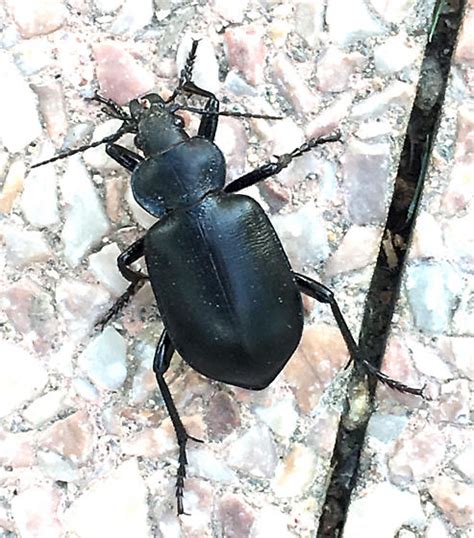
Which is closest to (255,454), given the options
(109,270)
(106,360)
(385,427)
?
(385,427)

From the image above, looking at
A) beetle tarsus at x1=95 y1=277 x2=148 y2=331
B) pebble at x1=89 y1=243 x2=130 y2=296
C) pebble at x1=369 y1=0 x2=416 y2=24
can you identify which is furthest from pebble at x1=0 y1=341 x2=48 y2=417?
pebble at x1=369 y1=0 x2=416 y2=24

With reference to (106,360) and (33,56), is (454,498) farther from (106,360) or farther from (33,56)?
(33,56)

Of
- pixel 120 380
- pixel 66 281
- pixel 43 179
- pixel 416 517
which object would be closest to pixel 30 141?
pixel 43 179

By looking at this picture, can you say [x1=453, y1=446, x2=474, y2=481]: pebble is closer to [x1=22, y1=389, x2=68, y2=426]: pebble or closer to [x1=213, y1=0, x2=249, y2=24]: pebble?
[x1=22, y1=389, x2=68, y2=426]: pebble

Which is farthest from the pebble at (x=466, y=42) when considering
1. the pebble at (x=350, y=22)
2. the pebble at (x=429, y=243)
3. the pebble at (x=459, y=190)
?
the pebble at (x=429, y=243)

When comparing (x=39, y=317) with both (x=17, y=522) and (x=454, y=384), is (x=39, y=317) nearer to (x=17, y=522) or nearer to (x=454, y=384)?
(x=17, y=522)
